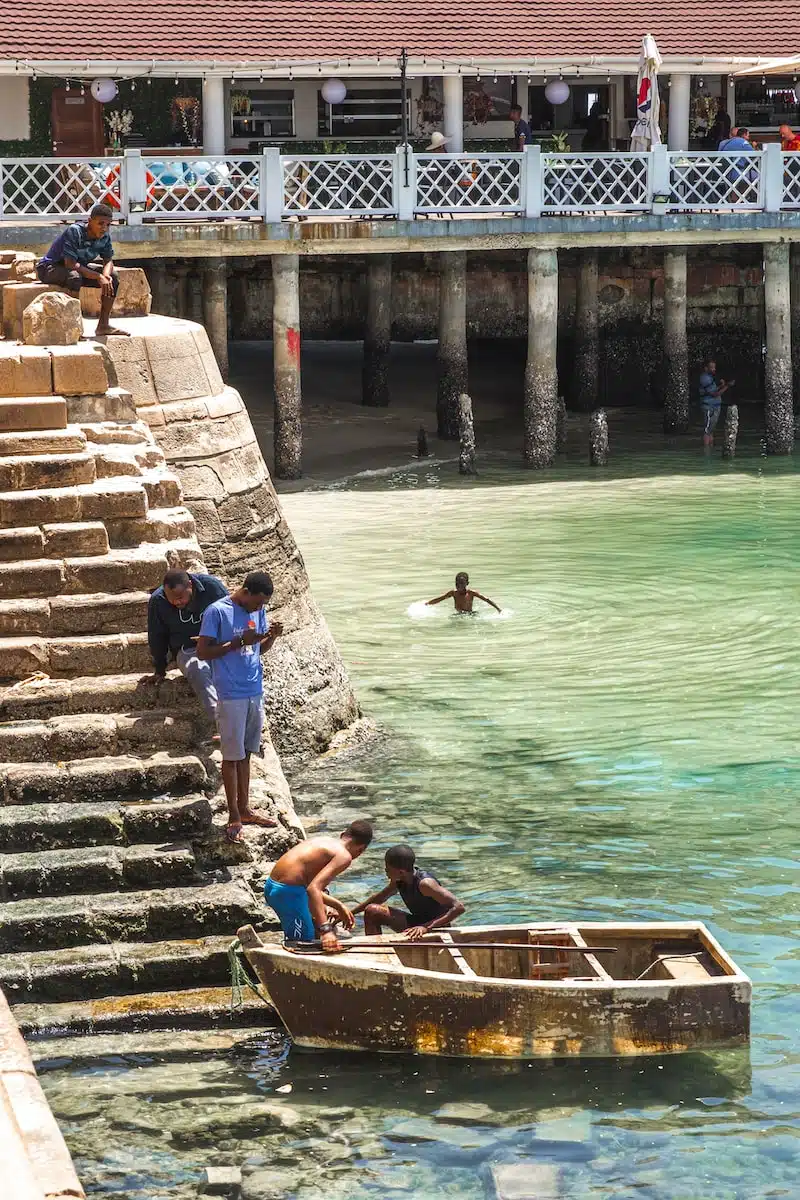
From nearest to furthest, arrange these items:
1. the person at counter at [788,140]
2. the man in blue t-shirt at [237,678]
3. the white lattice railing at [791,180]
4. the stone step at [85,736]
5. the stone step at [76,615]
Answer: the man in blue t-shirt at [237,678]
the stone step at [85,736]
the stone step at [76,615]
the white lattice railing at [791,180]
the person at counter at [788,140]

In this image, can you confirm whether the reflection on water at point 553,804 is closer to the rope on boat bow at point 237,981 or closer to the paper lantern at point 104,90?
the rope on boat bow at point 237,981

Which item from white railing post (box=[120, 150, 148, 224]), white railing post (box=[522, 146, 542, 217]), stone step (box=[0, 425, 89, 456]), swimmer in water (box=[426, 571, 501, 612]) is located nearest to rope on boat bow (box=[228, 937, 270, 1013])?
stone step (box=[0, 425, 89, 456])

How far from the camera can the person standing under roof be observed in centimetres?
1084

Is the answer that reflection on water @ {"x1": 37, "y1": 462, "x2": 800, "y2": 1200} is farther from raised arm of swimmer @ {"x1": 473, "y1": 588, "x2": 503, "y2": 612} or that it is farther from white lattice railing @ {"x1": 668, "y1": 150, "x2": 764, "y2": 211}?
white lattice railing @ {"x1": 668, "y1": 150, "x2": 764, "y2": 211}

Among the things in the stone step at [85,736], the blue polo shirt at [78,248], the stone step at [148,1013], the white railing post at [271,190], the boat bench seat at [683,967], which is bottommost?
the stone step at [148,1013]

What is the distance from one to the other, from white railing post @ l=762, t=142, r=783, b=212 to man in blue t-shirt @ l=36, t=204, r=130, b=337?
41.9 feet

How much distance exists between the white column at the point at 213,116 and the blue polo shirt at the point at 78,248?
11944 mm

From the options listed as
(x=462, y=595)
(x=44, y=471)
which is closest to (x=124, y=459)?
(x=44, y=471)

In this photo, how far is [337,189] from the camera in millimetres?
25203

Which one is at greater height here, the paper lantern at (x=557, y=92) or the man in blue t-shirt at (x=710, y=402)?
the paper lantern at (x=557, y=92)

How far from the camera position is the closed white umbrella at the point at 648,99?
25.4 meters

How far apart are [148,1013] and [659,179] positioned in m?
18.1

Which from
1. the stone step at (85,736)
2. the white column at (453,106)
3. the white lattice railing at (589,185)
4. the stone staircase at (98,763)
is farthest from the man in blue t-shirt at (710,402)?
the stone step at (85,736)

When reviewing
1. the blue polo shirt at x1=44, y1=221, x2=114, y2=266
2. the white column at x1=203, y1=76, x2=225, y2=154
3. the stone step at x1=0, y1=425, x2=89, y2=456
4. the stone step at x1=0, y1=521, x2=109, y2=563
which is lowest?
the stone step at x1=0, y1=521, x2=109, y2=563
